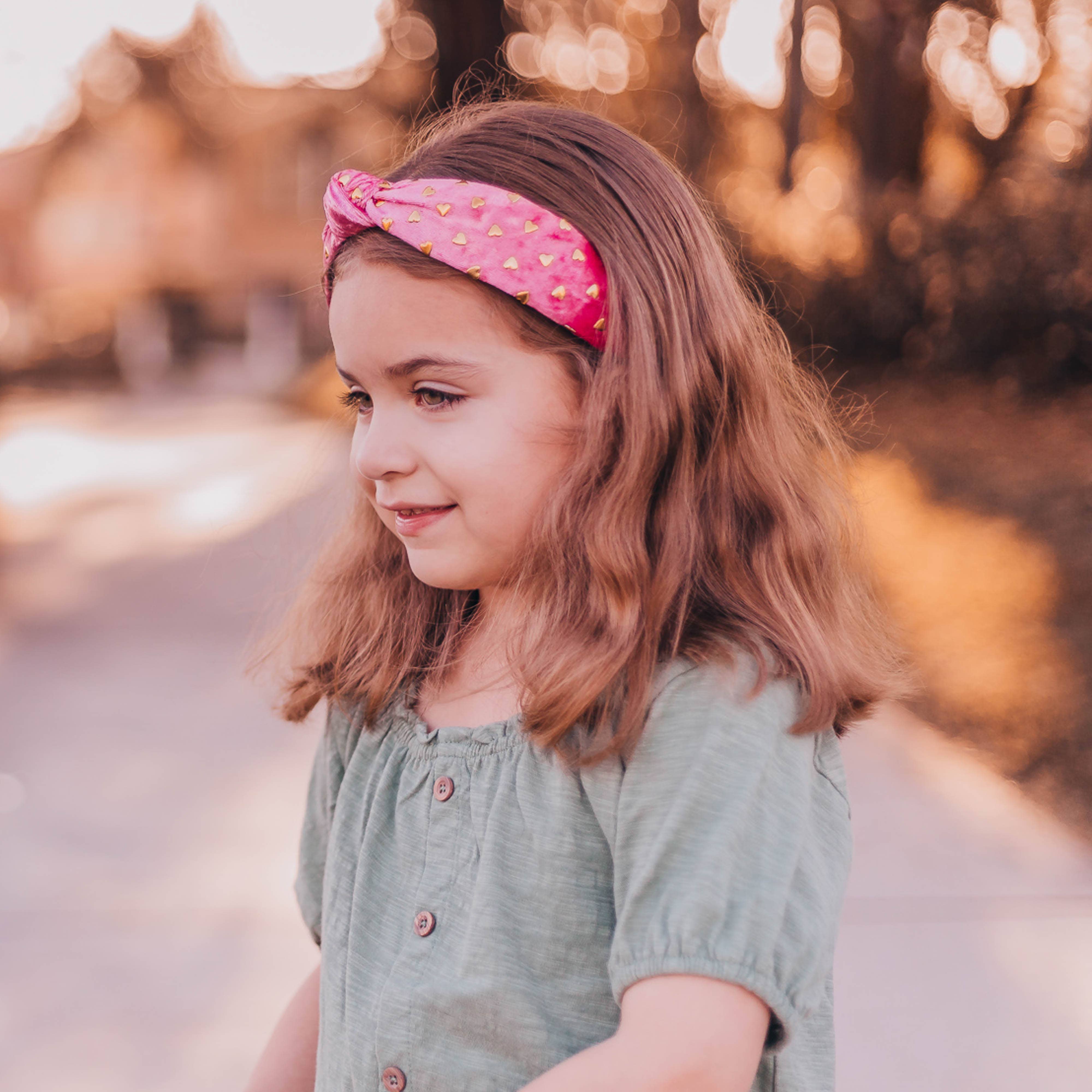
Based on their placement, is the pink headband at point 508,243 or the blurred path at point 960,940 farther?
the blurred path at point 960,940

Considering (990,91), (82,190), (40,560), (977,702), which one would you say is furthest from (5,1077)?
(82,190)

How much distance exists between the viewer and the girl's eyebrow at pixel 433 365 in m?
1.04

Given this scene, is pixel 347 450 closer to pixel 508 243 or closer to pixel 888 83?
pixel 888 83

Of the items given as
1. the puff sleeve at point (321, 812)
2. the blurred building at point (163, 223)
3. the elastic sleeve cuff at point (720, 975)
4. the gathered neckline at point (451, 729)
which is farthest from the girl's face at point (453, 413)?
the blurred building at point (163, 223)

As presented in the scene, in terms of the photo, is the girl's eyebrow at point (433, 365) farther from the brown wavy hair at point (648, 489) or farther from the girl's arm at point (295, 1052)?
the girl's arm at point (295, 1052)

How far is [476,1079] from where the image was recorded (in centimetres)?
100

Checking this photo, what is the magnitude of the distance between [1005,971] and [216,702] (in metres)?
2.57

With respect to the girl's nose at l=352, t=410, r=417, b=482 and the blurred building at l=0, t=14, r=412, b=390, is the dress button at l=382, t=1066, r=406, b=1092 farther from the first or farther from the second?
the blurred building at l=0, t=14, r=412, b=390

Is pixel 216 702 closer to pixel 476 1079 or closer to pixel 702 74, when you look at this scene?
pixel 476 1079

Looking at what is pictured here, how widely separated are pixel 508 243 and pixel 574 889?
60 centimetres

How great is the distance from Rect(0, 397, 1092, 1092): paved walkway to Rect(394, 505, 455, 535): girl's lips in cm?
74

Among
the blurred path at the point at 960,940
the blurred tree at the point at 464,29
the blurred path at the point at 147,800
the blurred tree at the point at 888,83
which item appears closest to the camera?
the blurred path at the point at 960,940

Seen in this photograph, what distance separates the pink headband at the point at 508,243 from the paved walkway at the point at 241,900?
2.71 ft

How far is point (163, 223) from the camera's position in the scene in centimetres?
618
